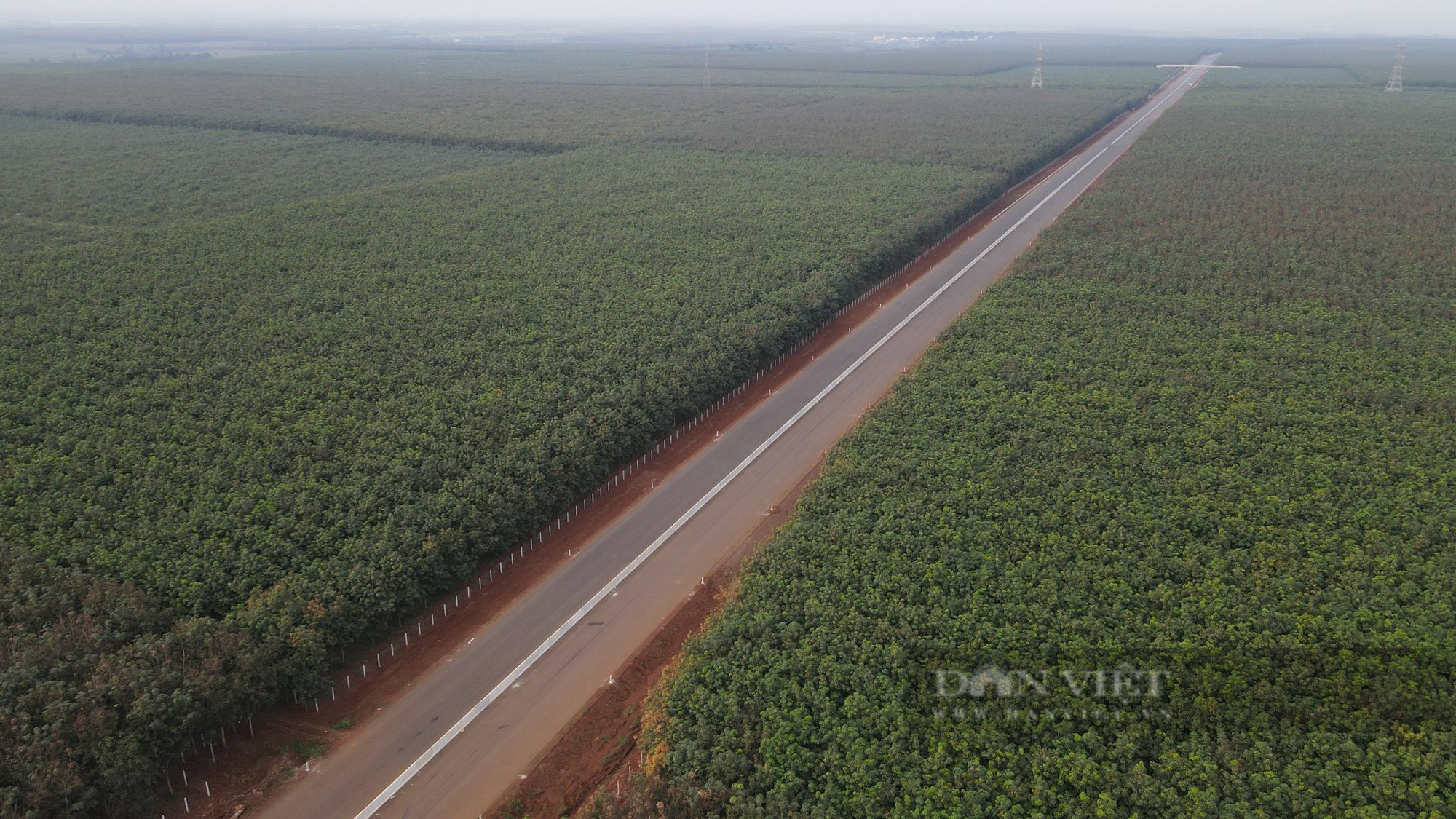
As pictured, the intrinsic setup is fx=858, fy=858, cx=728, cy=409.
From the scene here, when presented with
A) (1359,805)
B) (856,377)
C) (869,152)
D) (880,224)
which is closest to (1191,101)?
(869,152)

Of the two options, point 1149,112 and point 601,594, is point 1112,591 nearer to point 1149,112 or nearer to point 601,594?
point 601,594

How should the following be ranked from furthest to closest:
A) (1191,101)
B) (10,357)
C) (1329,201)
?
(1191,101) < (1329,201) < (10,357)

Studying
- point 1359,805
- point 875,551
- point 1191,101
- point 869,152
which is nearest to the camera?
point 1359,805

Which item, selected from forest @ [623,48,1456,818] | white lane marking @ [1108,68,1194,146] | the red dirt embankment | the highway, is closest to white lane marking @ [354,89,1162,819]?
the highway

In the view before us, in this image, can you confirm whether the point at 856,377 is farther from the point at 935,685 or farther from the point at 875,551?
the point at 935,685

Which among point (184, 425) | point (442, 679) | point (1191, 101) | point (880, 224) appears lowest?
point (442, 679)

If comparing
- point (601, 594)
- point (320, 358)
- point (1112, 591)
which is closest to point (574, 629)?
point (601, 594)
